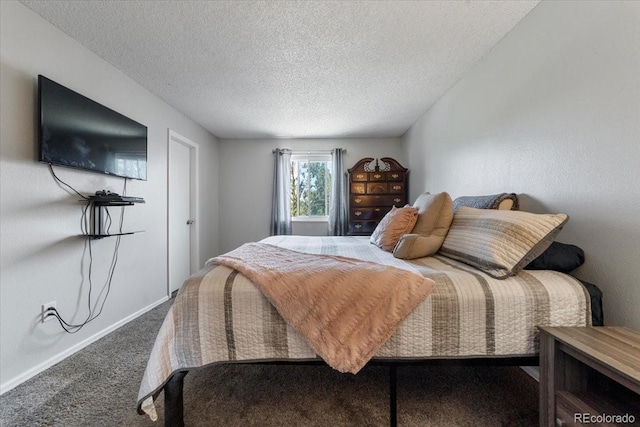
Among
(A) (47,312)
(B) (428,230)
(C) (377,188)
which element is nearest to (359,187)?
(C) (377,188)

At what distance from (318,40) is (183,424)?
243 centimetres

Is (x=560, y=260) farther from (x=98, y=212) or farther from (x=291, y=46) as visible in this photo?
(x=98, y=212)

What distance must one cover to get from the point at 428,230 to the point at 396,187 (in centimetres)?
229

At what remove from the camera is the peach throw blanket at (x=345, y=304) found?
3.40 feet

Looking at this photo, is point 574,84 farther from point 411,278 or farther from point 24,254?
point 24,254

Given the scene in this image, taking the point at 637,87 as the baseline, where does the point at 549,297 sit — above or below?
below

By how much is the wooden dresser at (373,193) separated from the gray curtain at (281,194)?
114 cm

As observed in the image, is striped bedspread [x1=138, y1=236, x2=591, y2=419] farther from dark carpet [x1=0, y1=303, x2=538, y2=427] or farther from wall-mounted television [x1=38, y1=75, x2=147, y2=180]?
wall-mounted television [x1=38, y1=75, x2=147, y2=180]

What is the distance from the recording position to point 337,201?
4359 millimetres

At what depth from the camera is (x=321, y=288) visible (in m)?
1.11

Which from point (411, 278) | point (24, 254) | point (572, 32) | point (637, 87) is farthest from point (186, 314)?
point (572, 32)

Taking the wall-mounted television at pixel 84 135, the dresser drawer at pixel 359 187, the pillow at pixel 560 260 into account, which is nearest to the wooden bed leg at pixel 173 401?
the wall-mounted television at pixel 84 135

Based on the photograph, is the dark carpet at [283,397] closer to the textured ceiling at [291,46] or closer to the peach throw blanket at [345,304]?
the peach throw blanket at [345,304]

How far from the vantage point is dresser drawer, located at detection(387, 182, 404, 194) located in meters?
3.92
